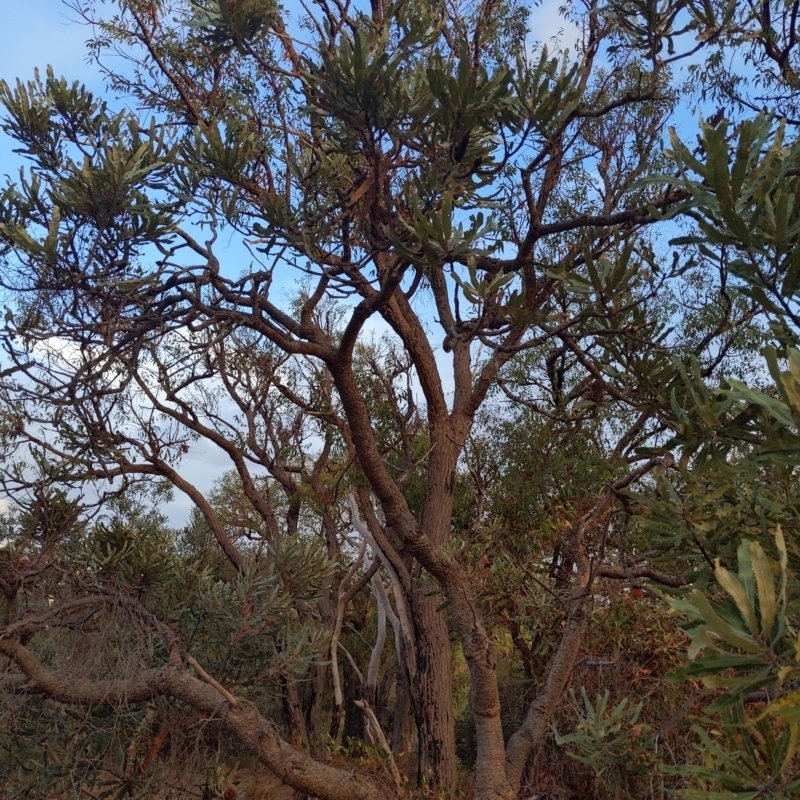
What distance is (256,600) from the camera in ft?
12.9

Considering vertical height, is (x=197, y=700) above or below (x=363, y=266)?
below

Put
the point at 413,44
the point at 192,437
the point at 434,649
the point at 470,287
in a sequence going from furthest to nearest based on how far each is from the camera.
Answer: the point at 192,437
the point at 434,649
the point at 413,44
the point at 470,287

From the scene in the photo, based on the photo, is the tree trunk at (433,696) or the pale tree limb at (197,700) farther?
the tree trunk at (433,696)

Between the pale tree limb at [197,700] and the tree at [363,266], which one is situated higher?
the tree at [363,266]

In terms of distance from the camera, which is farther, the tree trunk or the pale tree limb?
the tree trunk

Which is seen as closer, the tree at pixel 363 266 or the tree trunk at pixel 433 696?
the tree at pixel 363 266

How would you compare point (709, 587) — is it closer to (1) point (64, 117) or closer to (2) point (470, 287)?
(2) point (470, 287)

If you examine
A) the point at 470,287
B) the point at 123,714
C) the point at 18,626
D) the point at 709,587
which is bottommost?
the point at 123,714

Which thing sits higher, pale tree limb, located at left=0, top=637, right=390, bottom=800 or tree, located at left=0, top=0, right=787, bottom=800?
tree, located at left=0, top=0, right=787, bottom=800

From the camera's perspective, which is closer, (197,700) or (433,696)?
(197,700)

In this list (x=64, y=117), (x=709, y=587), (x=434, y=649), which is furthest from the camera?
(x=434, y=649)

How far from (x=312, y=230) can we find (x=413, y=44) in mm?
970

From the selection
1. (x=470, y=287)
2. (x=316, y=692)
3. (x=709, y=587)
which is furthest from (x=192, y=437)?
(x=709, y=587)

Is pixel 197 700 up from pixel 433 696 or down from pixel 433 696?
down
